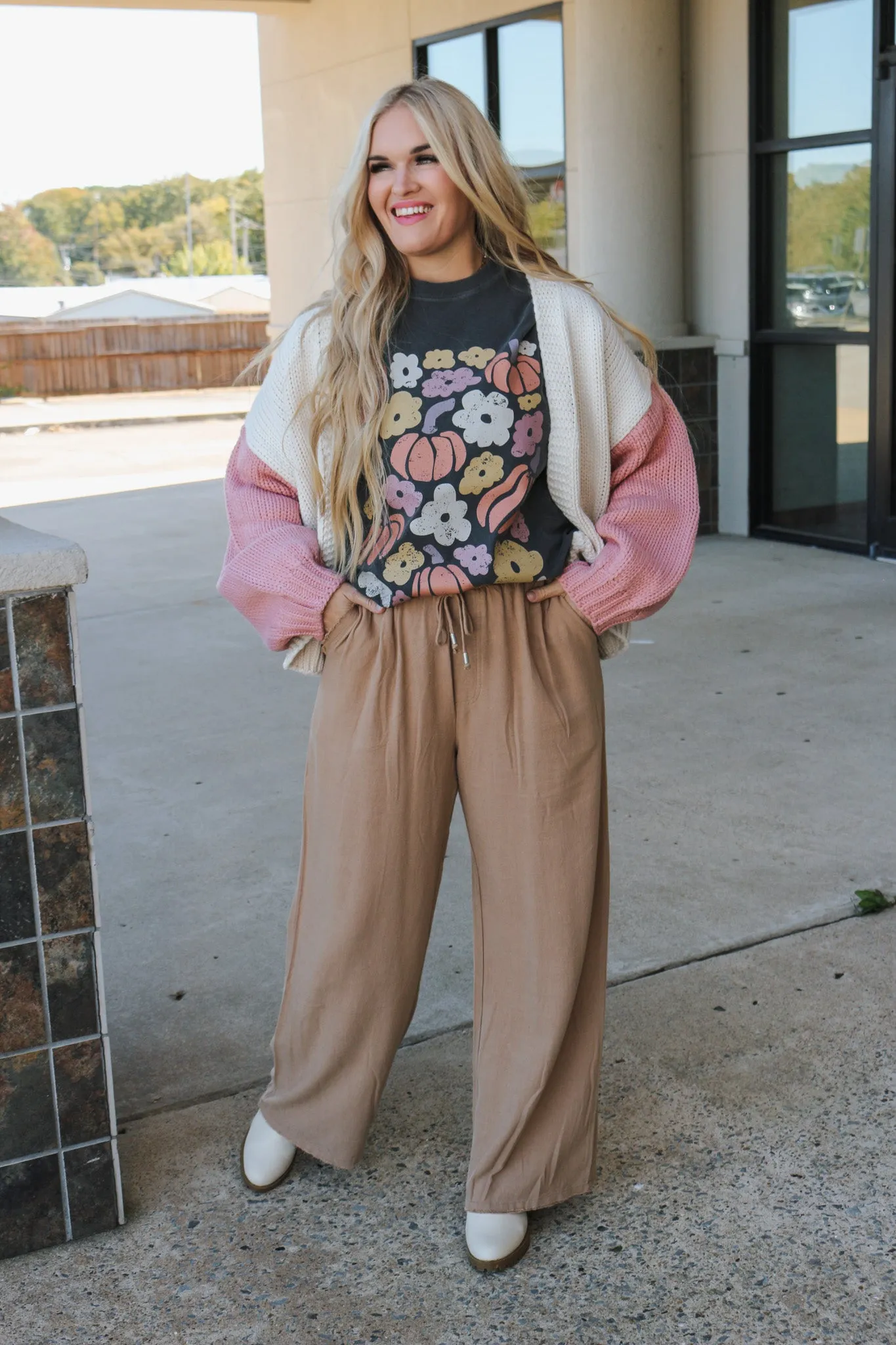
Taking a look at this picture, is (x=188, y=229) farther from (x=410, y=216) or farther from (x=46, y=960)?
(x=46, y=960)

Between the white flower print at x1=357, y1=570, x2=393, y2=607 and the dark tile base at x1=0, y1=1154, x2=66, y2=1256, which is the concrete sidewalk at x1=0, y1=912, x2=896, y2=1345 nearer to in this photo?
the dark tile base at x1=0, y1=1154, x2=66, y2=1256

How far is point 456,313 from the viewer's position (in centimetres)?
234

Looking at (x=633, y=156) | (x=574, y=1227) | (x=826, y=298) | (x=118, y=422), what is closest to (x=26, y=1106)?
(x=574, y=1227)

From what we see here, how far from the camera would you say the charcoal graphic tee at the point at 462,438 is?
90.0 inches

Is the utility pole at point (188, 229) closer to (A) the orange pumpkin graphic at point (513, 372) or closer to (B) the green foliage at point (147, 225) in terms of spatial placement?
(B) the green foliage at point (147, 225)

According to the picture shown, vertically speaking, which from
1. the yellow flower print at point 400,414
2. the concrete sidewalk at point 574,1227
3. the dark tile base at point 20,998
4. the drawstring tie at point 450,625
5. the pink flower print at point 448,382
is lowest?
the concrete sidewalk at point 574,1227

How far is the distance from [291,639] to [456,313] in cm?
56

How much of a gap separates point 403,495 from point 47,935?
2.85 ft

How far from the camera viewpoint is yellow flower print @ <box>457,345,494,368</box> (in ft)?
7.52

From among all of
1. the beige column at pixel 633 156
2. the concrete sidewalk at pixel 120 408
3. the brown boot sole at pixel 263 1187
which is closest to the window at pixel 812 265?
the beige column at pixel 633 156

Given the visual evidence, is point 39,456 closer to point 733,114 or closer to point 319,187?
point 319,187

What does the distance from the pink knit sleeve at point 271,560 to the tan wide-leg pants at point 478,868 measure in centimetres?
8

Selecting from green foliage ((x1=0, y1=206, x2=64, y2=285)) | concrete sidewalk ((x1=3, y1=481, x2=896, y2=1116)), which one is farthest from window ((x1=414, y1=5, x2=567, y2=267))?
green foliage ((x1=0, y1=206, x2=64, y2=285))

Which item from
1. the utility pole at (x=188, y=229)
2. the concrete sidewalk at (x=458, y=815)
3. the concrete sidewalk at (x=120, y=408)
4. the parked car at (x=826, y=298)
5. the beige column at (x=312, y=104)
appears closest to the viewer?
the concrete sidewalk at (x=458, y=815)
